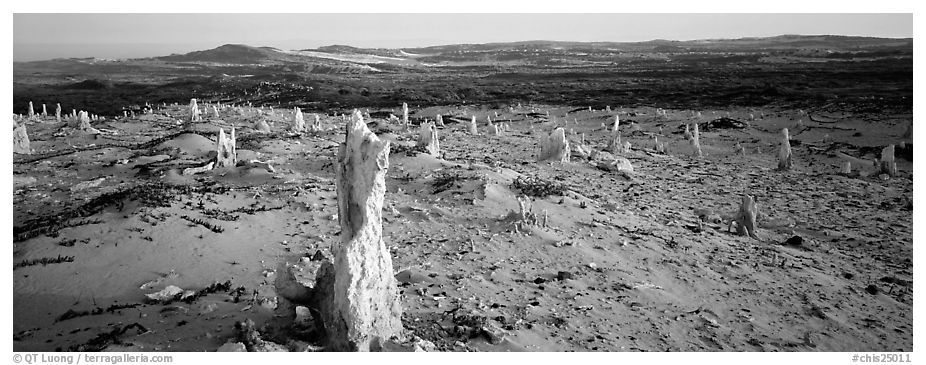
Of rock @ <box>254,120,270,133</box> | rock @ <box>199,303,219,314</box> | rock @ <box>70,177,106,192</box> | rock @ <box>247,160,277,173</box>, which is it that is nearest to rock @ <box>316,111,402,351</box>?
rock @ <box>199,303,219,314</box>

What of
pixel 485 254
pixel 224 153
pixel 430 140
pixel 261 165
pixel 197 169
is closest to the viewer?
pixel 485 254

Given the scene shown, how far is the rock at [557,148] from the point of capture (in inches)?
715

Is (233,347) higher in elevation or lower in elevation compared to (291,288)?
lower

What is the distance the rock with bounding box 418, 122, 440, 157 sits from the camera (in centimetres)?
1806

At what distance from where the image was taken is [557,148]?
1831 cm

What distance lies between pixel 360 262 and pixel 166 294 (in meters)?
3.12

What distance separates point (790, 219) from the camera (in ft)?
43.3

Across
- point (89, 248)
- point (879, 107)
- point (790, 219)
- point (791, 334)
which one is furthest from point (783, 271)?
point (879, 107)

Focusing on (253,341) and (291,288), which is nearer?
(253,341)

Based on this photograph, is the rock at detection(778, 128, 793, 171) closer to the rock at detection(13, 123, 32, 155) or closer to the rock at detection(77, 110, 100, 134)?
the rock at detection(13, 123, 32, 155)

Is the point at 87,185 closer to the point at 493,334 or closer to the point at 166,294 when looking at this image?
the point at 166,294

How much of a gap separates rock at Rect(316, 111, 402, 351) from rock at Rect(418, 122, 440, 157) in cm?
1175

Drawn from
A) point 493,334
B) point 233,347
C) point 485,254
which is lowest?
point 493,334

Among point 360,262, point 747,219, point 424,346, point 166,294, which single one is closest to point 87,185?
point 166,294
